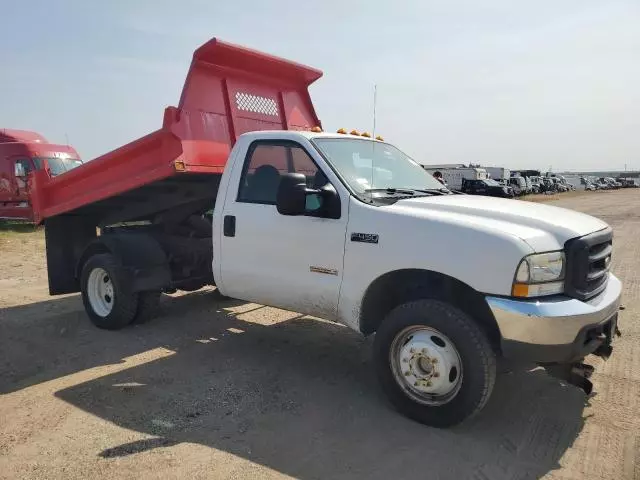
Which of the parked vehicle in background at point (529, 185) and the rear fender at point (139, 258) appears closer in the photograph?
the rear fender at point (139, 258)

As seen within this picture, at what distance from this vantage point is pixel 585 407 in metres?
4.11

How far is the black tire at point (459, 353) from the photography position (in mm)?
3537

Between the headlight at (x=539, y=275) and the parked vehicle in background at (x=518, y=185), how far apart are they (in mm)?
44519

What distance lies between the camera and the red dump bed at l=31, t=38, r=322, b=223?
5.37 meters

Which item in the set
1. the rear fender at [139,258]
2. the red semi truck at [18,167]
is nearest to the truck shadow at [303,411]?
the rear fender at [139,258]

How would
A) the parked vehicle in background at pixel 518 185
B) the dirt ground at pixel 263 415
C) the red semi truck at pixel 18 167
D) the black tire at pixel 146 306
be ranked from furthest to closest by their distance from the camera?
1. the parked vehicle in background at pixel 518 185
2. the red semi truck at pixel 18 167
3. the black tire at pixel 146 306
4. the dirt ground at pixel 263 415

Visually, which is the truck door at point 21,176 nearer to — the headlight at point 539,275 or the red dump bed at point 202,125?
the red dump bed at point 202,125

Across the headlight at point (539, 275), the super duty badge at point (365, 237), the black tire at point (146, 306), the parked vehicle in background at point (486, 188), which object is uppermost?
the super duty badge at point (365, 237)

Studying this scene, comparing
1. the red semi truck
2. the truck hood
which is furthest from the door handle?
the red semi truck

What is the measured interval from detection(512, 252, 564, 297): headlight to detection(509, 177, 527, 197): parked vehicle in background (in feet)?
146

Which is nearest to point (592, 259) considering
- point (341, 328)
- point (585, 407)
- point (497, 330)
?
point (497, 330)

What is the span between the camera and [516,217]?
3.75 m

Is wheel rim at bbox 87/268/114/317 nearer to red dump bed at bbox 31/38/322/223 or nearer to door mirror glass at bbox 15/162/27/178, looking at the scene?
red dump bed at bbox 31/38/322/223

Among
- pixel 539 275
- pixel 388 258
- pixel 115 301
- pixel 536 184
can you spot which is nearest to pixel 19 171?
pixel 115 301
